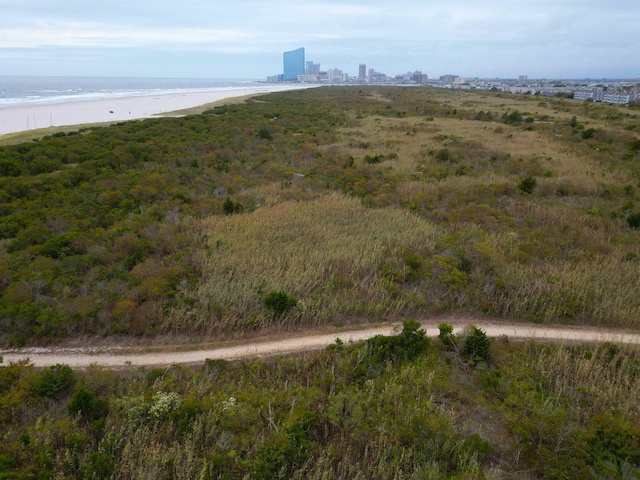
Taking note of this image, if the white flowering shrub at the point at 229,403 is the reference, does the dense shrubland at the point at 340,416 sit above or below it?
below

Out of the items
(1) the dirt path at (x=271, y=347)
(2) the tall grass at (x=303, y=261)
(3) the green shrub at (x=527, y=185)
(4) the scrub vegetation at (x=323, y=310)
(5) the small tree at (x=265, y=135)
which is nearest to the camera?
(4) the scrub vegetation at (x=323, y=310)

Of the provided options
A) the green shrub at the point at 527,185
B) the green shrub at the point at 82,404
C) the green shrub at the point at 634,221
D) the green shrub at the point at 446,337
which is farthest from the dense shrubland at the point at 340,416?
the green shrub at the point at 527,185

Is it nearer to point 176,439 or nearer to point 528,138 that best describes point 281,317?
point 176,439

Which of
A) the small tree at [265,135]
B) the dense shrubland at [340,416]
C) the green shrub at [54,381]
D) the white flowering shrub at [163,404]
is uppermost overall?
the small tree at [265,135]

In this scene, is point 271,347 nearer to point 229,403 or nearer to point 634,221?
point 229,403

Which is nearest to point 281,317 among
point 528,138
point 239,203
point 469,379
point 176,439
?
point 176,439

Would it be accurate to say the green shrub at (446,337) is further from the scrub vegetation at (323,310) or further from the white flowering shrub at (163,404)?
the white flowering shrub at (163,404)

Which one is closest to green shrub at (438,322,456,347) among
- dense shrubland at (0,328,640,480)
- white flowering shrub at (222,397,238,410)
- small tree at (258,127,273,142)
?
dense shrubland at (0,328,640,480)
